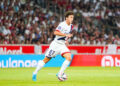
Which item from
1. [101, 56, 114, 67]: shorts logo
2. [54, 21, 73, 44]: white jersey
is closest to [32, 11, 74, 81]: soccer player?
[54, 21, 73, 44]: white jersey

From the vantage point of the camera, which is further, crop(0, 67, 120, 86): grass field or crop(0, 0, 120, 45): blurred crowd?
crop(0, 0, 120, 45): blurred crowd

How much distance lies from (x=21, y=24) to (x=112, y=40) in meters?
6.70

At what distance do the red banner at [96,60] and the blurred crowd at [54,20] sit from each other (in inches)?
162

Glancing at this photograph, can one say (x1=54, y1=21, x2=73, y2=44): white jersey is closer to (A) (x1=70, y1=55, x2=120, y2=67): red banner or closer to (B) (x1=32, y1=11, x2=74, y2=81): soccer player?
(B) (x1=32, y1=11, x2=74, y2=81): soccer player

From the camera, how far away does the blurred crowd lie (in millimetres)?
27141

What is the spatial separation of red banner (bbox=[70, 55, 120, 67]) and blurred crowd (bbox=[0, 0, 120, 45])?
4121 millimetres

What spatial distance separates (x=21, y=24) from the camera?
27.3 m

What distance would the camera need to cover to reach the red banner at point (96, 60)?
24.1 meters

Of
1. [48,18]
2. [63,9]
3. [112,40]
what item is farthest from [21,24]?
[112,40]

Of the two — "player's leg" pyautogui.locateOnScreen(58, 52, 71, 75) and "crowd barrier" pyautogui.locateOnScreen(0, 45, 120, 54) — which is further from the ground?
"player's leg" pyautogui.locateOnScreen(58, 52, 71, 75)

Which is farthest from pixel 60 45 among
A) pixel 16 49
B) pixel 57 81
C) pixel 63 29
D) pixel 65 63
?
pixel 16 49

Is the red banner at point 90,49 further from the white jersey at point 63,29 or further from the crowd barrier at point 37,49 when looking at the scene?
the white jersey at point 63,29

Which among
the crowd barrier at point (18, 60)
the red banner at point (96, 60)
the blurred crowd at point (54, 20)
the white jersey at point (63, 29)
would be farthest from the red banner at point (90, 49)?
the white jersey at point (63, 29)

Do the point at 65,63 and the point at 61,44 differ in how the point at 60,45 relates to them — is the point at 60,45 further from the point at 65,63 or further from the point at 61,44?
the point at 65,63
